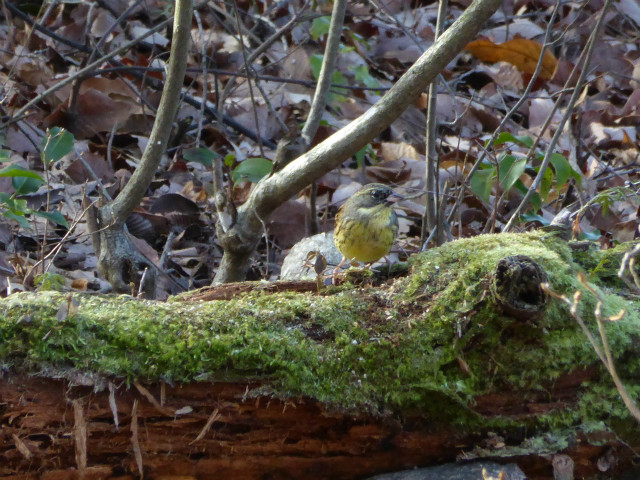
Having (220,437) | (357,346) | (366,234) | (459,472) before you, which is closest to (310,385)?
(357,346)

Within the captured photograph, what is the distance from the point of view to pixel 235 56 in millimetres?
8250

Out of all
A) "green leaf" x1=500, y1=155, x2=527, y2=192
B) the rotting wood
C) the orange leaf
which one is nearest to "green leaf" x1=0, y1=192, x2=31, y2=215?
the rotting wood

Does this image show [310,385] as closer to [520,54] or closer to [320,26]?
[320,26]

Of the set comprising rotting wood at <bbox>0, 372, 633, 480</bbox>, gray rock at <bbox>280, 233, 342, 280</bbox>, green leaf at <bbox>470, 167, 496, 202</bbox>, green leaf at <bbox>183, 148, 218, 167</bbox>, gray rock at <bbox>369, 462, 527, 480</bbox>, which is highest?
green leaf at <bbox>470, 167, 496, 202</bbox>

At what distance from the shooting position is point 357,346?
2787 millimetres

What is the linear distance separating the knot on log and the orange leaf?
619 centimetres

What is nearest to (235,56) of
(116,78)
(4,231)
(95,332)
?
(116,78)

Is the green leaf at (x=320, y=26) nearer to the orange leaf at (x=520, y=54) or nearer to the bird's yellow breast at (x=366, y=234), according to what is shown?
the orange leaf at (x=520, y=54)

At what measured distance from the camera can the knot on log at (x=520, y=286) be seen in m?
2.55

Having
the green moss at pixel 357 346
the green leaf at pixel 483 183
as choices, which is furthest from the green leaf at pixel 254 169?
the green moss at pixel 357 346

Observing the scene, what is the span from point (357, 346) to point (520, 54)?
21.3 feet

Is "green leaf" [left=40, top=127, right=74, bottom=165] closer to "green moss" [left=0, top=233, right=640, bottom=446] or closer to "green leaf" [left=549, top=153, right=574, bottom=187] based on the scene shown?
"green moss" [left=0, top=233, right=640, bottom=446]

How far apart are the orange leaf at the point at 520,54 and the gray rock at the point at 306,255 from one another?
4375 mm

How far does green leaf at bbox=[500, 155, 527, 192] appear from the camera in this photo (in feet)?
13.9
